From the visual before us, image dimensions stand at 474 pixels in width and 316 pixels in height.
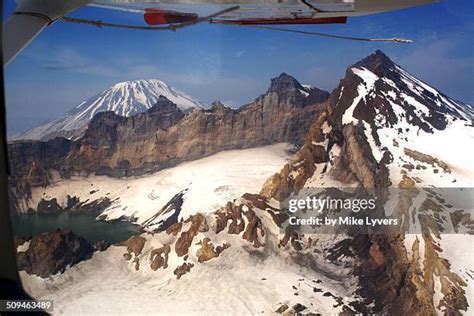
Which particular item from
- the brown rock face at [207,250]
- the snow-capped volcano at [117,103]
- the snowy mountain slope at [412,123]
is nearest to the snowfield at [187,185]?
the brown rock face at [207,250]

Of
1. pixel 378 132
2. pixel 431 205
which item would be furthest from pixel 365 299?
pixel 378 132

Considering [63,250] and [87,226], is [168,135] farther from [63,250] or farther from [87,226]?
[63,250]

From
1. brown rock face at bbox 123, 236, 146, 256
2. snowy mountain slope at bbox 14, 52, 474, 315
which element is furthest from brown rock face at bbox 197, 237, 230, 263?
brown rock face at bbox 123, 236, 146, 256

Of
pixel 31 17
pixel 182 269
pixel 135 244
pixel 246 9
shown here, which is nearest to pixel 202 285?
pixel 182 269

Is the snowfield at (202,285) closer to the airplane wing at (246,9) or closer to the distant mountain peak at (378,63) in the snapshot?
the distant mountain peak at (378,63)

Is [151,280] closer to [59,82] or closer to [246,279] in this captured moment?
[246,279]

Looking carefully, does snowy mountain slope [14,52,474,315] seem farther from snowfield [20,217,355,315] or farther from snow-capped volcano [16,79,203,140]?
snow-capped volcano [16,79,203,140]
